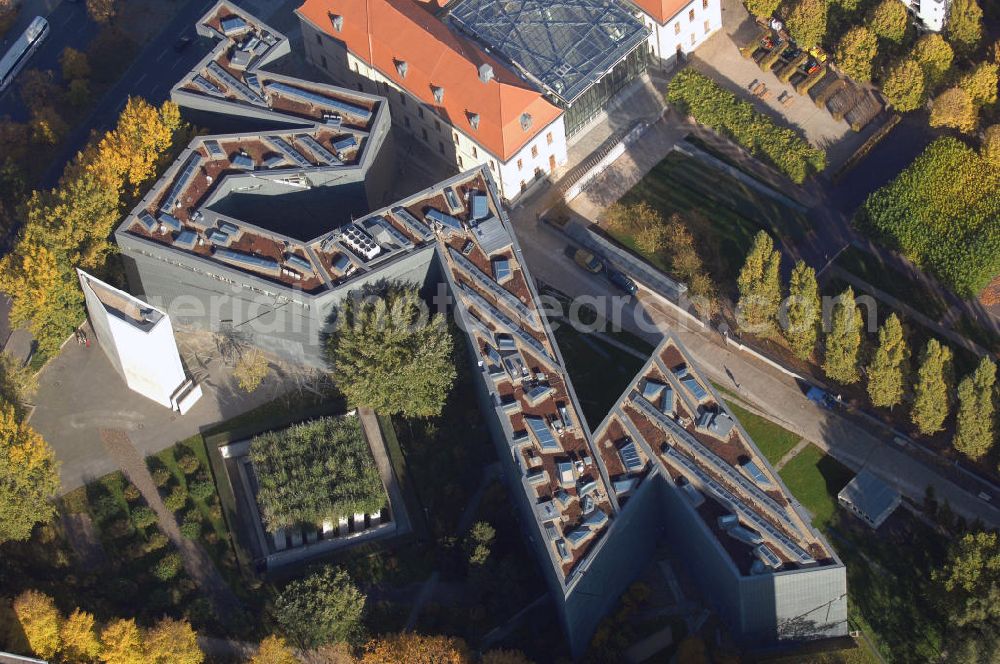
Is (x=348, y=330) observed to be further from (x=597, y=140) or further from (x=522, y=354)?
(x=597, y=140)

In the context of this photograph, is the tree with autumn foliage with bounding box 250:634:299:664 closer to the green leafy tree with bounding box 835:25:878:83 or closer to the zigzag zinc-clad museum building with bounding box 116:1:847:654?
the zigzag zinc-clad museum building with bounding box 116:1:847:654

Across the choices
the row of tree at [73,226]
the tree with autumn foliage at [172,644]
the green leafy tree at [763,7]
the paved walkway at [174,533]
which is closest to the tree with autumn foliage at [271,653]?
the tree with autumn foliage at [172,644]

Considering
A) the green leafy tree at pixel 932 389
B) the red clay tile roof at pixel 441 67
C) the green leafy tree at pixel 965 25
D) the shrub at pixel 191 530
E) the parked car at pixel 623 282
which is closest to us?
the green leafy tree at pixel 932 389

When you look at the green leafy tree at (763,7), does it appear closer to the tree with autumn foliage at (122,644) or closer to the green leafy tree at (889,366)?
the green leafy tree at (889,366)

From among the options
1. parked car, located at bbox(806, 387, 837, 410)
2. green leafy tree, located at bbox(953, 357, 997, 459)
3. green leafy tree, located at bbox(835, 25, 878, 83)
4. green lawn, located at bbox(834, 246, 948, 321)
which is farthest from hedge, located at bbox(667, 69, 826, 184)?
green leafy tree, located at bbox(953, 357, 997, 459)

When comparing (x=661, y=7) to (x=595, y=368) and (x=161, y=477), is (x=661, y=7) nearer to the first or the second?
(x=595, y=368)

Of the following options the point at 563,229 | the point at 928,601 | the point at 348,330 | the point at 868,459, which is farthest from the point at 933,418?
the point at 348,330

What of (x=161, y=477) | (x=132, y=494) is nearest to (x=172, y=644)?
(x=132, y=494)
